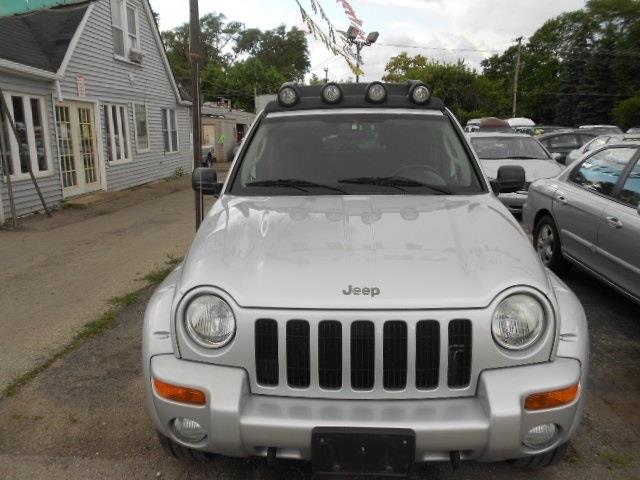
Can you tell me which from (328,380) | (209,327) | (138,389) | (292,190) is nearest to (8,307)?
(138,389)

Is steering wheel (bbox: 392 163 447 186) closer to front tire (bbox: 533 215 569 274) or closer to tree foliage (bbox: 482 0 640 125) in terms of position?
front tire (bbox: 533 215 569 274)

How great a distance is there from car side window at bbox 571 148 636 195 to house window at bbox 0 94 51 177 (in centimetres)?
880

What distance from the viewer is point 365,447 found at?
204 centimetres

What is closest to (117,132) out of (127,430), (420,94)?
(420,94)

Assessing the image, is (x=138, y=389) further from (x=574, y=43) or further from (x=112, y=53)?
(x=574, y=43)

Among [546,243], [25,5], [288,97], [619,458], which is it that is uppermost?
[25,5]

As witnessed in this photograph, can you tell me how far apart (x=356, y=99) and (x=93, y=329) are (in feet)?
9.25

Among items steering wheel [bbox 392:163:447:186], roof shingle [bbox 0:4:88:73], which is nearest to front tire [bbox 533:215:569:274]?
steering wheel [bbox 392:163:447:186]

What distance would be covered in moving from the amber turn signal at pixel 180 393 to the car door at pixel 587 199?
3906 millimetres

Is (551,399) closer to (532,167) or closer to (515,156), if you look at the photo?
(532,167)

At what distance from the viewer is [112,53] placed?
45.4ft

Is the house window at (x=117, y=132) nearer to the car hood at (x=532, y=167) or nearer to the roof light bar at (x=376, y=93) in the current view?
the car hood at (x=532, y=167)

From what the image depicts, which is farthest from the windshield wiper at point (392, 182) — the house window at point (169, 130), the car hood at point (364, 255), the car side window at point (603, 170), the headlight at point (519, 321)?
the house window at point (169, 130)

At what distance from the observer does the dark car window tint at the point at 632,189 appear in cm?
435
